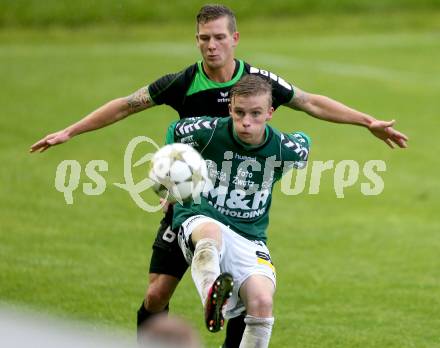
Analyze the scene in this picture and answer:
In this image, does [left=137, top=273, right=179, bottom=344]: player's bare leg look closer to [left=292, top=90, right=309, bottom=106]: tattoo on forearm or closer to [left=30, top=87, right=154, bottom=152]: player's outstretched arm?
[left=30, top=87, right=154, bottom=152]: player's outstretched arm

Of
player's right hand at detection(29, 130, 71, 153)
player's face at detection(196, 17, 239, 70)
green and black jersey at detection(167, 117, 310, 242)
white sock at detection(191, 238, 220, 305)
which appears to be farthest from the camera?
player's right hand at detection(29, 130, 71, 153)

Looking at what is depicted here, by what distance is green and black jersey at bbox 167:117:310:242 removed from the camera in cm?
714

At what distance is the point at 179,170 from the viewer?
6.80 metres

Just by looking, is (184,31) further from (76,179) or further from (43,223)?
(43,223)

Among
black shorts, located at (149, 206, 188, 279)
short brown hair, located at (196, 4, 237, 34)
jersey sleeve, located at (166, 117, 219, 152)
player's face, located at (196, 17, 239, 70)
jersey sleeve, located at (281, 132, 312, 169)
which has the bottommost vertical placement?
black shorts, located at (149, 206, 188, 279)

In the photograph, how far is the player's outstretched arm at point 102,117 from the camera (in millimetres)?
7621

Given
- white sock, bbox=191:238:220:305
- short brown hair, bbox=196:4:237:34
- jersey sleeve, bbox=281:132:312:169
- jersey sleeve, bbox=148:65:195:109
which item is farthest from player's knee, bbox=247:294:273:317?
short brown hair, bbox=196:4:237:34

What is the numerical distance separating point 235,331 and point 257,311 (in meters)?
1.02

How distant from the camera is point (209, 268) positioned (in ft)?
21.2

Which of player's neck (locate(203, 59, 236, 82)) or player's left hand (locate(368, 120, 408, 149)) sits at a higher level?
player's neck (locate(203, 59, 236, 82))

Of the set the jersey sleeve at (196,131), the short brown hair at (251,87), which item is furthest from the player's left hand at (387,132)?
the jersey sleeve at (196,131)

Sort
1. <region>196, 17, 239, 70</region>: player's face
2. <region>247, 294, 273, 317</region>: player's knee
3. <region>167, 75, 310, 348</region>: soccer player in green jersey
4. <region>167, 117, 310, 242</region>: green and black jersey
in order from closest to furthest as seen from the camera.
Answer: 1. <region>247, 294, 273, 317</region>: player's knee
2. <region>167, 75, 310, 348</region>: soccer player in green jersey
3. <region>167, 117, 310, 242</region>: green and black jersey
4. <region>196, 17, 239, 70</region>: player's face

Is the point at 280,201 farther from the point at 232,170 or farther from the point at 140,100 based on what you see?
the point at 232,170

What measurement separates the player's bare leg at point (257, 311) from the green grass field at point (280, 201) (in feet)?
6.68
